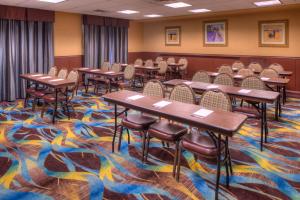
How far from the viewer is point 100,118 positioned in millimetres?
5098

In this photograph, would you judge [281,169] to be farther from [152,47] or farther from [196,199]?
[152,47]

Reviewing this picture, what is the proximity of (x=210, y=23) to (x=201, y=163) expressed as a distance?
7018 millimetres

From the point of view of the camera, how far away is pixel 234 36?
Result: 8633 millimetres

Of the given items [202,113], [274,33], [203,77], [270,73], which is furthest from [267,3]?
[202,113]

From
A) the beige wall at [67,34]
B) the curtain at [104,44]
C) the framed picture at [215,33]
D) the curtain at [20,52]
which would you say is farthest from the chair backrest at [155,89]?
the framed picture at [215,33]

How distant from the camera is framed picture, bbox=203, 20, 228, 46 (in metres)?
8.81

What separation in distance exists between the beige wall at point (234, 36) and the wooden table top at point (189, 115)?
238 inches

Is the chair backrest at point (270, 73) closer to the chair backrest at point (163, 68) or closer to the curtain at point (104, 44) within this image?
the chair backrest at point (163, 68)

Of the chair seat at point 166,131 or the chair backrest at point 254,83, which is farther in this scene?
the chair backrest at point 254,83

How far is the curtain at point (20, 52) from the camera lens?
6.61 meters

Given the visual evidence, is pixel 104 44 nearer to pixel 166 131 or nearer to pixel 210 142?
pixel 166 131

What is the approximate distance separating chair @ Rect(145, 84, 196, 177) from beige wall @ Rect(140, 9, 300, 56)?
5.62m

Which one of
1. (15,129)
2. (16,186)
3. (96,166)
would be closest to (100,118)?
(15,129)

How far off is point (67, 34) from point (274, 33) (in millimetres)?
6533
